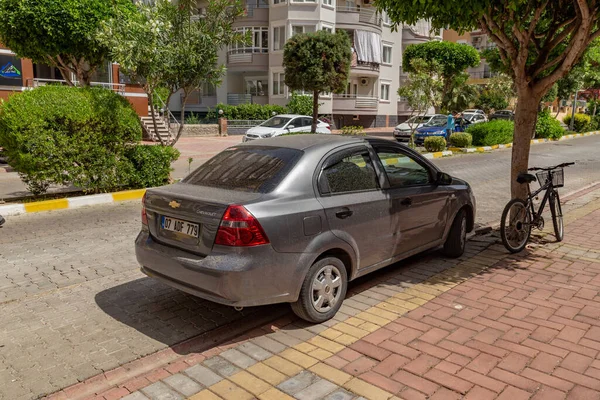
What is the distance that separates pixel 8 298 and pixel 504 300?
5054 mm

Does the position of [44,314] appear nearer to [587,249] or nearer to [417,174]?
[417,174]

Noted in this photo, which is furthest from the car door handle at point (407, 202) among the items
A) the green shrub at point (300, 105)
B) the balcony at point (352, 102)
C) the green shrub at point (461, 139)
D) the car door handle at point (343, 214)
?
the balcony at point (352, 102)

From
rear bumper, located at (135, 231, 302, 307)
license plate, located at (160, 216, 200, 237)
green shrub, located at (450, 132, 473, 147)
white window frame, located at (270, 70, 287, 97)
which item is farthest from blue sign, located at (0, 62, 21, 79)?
rear bumper, located at (135, 231, 302, 307)

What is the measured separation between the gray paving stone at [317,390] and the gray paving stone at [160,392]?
83 cm

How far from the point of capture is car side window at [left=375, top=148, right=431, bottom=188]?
17.3ft

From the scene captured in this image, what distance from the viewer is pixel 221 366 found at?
3.81m

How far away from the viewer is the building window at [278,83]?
3697cm

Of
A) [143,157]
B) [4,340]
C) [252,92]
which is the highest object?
[252,92]

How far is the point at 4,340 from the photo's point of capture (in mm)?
4184

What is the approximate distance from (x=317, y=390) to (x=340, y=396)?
17 cm

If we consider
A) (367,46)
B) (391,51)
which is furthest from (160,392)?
(391,51)

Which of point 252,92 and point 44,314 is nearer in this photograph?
point 44,314

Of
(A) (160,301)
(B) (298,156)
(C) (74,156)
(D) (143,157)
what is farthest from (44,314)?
(D) (143,157)

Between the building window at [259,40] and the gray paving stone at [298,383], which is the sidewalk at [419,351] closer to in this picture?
the gray paving stone at [298,383]
